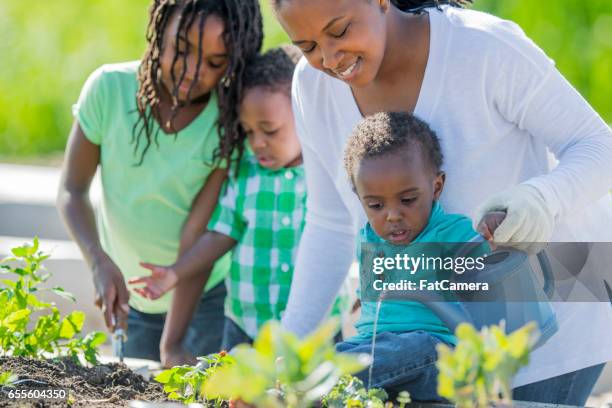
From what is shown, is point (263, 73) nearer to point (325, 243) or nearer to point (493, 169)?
point (325, 243)

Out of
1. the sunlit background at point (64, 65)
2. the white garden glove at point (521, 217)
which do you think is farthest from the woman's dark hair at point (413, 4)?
the sunlit background at point (64, 65)

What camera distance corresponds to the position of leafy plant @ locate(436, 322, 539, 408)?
137 cm

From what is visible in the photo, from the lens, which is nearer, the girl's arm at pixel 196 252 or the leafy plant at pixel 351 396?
the leafy plant at pixel 351 396

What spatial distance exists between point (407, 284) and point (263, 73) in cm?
101

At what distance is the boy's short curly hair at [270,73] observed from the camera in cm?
289

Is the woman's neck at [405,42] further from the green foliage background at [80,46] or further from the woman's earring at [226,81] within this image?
the green foliage background at [80,46]

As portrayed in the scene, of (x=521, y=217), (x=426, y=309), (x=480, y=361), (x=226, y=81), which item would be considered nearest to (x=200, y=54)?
(x=226, y=81)

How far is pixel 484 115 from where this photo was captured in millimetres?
2090

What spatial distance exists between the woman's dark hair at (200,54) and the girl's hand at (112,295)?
35 centimetres

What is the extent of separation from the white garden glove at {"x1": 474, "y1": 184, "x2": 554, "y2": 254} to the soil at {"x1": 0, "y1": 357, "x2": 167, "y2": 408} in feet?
2.45

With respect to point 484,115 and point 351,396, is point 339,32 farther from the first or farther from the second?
point 351,396

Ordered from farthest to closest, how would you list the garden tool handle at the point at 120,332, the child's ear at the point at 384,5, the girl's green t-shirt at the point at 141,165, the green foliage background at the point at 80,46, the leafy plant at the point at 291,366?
the green foliage background at the point at 80,46 → the girl's green t-shirt at the point at 141,165 → the garden tool handle at the point at 120,332 → the child's ear at the point at 384,5 → the leafy plant at the point at 291,366

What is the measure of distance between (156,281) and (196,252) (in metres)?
0.17

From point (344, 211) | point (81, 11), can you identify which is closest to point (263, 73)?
point (344, 211)
